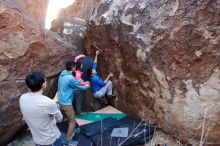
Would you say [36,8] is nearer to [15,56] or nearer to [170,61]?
[15,56]

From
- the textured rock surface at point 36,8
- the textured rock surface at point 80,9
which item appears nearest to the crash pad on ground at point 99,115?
the textured rock surface at point 36,8

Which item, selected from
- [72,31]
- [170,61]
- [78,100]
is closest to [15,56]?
[78,100]

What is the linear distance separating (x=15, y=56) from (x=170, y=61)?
251cm

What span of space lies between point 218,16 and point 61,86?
2.55 m

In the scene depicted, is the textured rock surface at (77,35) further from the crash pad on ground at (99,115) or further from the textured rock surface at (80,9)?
the textured rock surface at (80,9)

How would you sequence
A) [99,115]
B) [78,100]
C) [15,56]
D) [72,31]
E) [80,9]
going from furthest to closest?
[80,9], [72,31], [78,100], [99,115], [15,56]

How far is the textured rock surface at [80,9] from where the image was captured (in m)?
13.8

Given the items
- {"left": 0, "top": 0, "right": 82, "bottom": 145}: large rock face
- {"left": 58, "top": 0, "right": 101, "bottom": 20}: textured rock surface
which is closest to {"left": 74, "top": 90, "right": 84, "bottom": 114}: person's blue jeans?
{"left": 0, "top": 0, "right": 82, "bottom": 145}: large rock face

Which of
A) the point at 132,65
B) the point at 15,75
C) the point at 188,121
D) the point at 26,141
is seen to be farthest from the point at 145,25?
the point at 26,141

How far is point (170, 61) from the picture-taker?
182 inches

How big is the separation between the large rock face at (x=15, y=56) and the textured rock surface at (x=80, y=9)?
330 inches

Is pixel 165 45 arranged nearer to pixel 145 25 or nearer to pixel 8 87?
pixel 145 25

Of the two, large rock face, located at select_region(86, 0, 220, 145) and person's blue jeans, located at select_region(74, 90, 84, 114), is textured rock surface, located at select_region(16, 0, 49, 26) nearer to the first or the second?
person's blue jeans, located at select_region(74, 90, 84, 114)

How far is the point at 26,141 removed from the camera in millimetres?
5473
